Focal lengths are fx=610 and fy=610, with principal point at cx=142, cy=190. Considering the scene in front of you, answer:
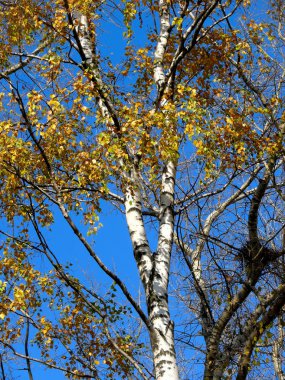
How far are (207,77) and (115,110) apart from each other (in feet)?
8.82

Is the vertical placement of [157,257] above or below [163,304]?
above

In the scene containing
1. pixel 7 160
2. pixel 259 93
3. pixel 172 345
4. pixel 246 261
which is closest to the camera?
pixel 172 345

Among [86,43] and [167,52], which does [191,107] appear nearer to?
[86,43]

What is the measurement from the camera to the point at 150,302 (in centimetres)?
655

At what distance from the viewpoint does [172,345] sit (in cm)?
621

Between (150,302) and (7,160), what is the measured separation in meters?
2.77

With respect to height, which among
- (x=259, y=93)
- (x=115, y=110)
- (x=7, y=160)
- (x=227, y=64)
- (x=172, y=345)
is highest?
(x=227, y=64)

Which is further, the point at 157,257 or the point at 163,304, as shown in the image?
the point at 157,257

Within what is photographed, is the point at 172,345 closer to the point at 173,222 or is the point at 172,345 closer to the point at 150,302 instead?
the point at 150,302

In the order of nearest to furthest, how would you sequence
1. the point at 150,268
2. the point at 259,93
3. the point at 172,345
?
the point at 172,345
the point at 150,268
the point at 259,93

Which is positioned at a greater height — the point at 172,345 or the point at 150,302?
the point at 150,302

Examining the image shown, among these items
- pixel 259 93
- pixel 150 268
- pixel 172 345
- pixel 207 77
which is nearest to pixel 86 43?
pixel 207 77

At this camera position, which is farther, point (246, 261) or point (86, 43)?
point (86, 43)

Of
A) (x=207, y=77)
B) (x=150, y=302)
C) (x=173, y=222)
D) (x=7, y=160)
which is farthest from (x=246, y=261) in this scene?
(x=207, y=77)
